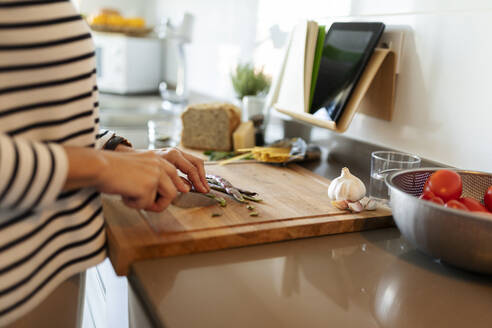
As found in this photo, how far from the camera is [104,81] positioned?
103 inches

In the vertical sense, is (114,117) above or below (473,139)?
below

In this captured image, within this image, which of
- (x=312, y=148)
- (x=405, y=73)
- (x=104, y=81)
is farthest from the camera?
(x=104, y=81)

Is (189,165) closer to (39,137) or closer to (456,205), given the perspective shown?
(39,137)

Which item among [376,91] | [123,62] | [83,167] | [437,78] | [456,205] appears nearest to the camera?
[83,167]

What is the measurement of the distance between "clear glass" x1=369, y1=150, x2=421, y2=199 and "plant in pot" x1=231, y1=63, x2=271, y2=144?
1.73 feet

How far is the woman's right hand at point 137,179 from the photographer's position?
1.82 ft

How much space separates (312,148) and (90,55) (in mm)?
795

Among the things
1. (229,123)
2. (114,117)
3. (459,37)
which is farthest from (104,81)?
(459,37)

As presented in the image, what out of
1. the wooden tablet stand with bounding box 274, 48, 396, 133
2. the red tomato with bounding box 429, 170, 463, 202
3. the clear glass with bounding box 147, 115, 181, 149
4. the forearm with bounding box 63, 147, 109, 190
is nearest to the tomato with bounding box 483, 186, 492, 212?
the red tomato with bounding box 429, 170, 463, 202

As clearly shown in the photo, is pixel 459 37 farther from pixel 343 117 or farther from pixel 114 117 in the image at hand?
pixel 114 117

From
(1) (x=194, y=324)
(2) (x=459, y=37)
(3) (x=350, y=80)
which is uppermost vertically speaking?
(2) (x=459, y=37)

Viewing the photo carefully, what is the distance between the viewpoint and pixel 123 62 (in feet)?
8.26

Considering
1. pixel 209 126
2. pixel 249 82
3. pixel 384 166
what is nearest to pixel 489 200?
pixel 384 166

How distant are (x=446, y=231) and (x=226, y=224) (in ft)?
1.03
